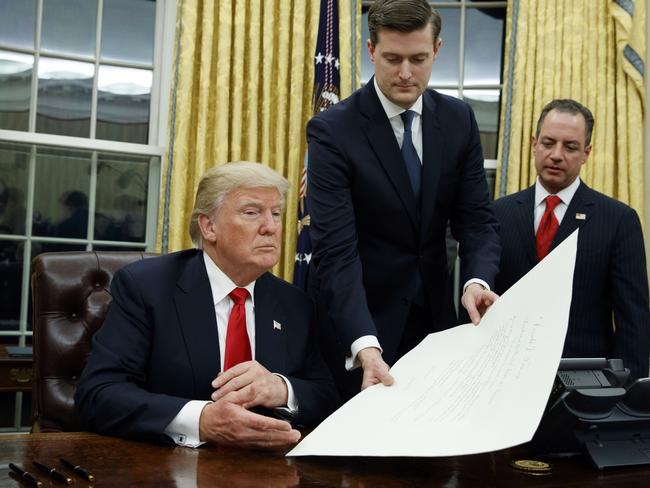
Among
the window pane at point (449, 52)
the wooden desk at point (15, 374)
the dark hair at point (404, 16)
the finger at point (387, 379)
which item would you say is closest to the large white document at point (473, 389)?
the finger at point (387, 379)

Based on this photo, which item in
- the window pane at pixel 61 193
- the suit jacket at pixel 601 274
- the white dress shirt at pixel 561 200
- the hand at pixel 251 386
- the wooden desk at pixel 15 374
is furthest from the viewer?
the window pane at pixel 61 193

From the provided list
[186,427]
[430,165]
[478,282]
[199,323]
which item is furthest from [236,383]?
[430,165]

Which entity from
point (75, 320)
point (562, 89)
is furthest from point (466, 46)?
point (75, 320)

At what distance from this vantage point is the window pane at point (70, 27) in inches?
177

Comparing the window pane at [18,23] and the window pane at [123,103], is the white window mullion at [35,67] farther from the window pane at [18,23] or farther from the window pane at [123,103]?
the window pane at [123,103]

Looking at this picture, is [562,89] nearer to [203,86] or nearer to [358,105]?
[203,86]

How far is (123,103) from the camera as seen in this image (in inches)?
182

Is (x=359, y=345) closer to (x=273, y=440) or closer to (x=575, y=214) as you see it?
(x=273, y=440)

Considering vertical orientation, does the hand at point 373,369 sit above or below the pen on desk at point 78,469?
above

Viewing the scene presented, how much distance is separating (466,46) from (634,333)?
2.84 m

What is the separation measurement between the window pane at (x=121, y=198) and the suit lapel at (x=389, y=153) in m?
2.73

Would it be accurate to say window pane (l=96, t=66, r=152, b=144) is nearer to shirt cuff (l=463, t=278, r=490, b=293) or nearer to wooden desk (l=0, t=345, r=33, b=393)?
wooden desk (l=0, t=345, r=33, b=393)

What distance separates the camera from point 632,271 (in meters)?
2.72

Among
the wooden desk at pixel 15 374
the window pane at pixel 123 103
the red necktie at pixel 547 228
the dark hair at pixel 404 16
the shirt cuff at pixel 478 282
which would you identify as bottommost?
the wooden desk at pixel 15 374
